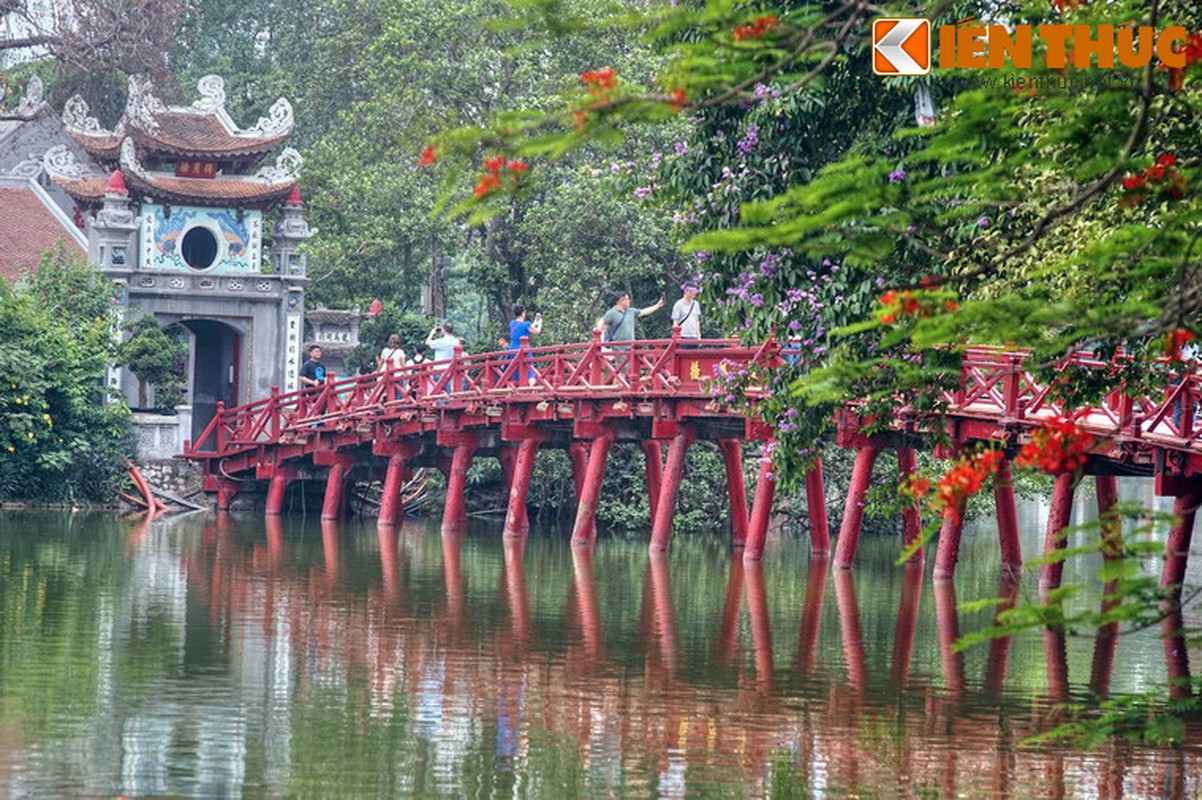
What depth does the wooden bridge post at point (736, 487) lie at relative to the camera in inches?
1252

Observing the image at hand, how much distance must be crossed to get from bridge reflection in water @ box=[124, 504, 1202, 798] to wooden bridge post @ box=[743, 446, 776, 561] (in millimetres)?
2135

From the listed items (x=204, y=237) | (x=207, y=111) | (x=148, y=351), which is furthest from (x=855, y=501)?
(x=207, y=111)

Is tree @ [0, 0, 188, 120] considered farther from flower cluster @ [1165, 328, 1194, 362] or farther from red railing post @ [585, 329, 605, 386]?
flower cluster @ [1165, 328, 1194, 362]

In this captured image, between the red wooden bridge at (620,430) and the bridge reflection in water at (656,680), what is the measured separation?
73.2 inches

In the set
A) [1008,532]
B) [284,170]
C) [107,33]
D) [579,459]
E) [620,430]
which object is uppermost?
[107,33]

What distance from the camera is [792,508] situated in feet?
132

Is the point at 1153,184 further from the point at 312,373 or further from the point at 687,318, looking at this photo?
the point at 312,373

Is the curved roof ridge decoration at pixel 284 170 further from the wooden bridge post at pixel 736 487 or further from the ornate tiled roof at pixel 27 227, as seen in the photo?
the wooden bridge post at pixel 736 487

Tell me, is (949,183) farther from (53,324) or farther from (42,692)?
(53,324)

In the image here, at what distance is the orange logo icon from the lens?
12.3 meters

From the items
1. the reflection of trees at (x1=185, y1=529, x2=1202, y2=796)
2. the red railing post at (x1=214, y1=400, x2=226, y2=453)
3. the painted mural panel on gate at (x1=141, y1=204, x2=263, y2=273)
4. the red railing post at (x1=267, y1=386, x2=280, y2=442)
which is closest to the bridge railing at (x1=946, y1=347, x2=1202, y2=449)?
the reflection of trees at (x1=185, y1=529, x2=1202, y2=796)

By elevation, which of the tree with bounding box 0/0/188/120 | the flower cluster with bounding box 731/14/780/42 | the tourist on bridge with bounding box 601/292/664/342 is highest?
the tree with bounding box 0/0/188/120

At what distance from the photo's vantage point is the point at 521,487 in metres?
33.0

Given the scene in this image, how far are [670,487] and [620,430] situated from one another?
4.99 ft
